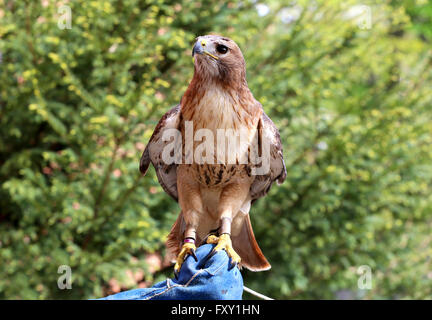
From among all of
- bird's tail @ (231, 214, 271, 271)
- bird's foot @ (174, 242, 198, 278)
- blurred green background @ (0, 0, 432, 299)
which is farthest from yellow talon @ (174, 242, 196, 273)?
blurred green background @ (0, 0, 432, 299)

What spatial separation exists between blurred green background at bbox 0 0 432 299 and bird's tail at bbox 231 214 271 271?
1247 millimetres

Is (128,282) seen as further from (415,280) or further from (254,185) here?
(415,280)

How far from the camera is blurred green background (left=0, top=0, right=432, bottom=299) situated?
3.60 m

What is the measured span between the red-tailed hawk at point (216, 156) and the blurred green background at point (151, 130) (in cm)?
125

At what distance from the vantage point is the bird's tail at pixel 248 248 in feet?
7.55

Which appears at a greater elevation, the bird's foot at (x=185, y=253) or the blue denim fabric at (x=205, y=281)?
the bird's foot at (x=185, y=253)

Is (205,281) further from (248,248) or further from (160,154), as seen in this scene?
(160,154)

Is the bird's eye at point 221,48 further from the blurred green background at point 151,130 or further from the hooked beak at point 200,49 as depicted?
→ the blurred green background at point 151,130

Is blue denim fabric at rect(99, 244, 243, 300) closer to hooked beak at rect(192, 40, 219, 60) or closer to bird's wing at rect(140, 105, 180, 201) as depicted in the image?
bird's wing at rect(140, 105, 180, 201)

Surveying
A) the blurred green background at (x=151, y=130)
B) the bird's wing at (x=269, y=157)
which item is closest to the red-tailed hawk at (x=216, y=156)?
the bird's wing at (x=269, y=157)

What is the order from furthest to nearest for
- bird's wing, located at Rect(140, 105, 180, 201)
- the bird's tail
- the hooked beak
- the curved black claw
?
the bird's tail
bird's wing, located at Rect(140, 105, 180, 201)
the curved black claw
the hooked beak

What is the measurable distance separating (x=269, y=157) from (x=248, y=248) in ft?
1.78

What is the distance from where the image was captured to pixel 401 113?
4727 millimetres

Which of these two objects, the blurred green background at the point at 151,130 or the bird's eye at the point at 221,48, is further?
the blurred green background at the point at 151,130
